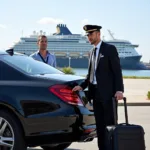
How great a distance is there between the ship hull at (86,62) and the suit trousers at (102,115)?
8673 cm

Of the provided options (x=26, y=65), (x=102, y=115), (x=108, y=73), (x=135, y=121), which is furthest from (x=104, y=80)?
(x=135, y=121)

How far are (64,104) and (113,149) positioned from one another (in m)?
0.81

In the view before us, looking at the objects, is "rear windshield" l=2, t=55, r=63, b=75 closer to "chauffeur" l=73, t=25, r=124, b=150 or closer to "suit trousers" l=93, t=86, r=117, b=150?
"chauffeur" l=73, t=25, r=124, b=150

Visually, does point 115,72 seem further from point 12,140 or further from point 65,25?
point 65,25

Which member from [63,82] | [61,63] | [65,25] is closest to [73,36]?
[61,63]

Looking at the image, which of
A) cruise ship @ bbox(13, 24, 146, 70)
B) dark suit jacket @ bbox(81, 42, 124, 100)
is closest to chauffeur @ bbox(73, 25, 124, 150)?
dark suit jacket @ bbox(81, 42, 124, 100)

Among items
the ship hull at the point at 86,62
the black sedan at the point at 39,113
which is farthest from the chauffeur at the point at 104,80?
the ship hull at the point at 86,62

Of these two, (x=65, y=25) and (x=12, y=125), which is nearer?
(x=12, y=125)

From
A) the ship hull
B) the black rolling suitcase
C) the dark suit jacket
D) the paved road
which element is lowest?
the ship hull

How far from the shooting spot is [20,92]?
5211mm

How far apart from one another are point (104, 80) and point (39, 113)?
2.64 ft

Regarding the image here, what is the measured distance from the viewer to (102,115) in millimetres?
5289

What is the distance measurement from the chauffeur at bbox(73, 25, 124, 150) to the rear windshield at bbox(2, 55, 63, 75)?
0.67 metres

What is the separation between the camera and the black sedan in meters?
5.14
